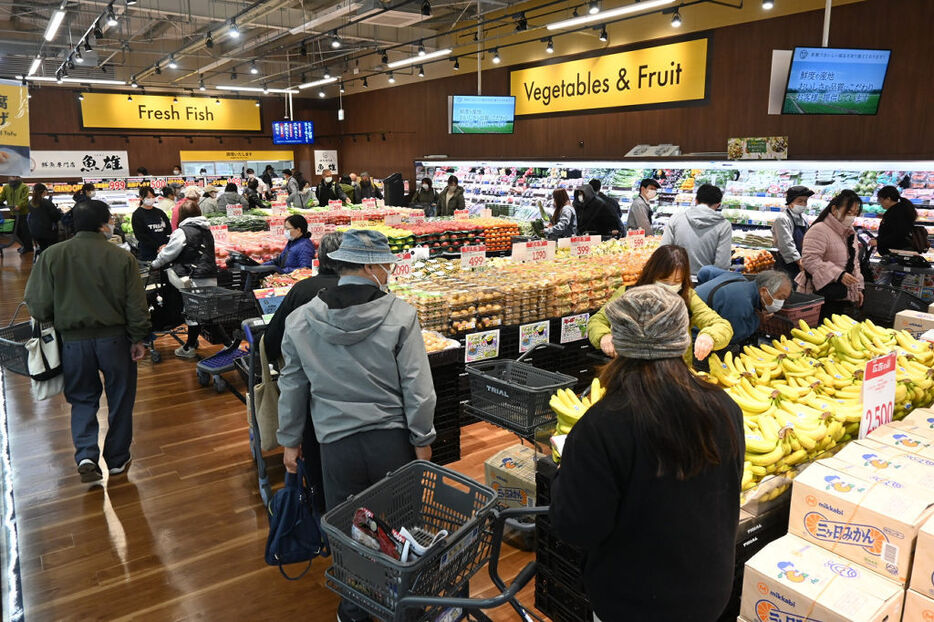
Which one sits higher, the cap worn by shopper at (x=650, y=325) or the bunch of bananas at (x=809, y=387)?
the cap worn by shopper at (x=650, y=325)

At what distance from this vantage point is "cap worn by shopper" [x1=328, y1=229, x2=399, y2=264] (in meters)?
2.65

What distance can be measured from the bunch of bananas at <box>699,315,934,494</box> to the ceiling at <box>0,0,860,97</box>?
666 cm

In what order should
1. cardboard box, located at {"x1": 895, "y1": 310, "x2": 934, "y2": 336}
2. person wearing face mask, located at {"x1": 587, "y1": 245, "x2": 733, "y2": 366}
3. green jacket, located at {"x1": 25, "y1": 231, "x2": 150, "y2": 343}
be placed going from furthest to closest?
1. cardboard box, located at {"x1": 895, "y1": 310, "x2": 934, "y2": 336}
2. green jacket, located at {"x1": 25, "y1": 231, "x2": 150, "y2": 343}
3. person wearing face mask, located at {"x1": 587, "y1": 245, "x2": 733, "y2": 366}

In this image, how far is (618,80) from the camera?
12125mm

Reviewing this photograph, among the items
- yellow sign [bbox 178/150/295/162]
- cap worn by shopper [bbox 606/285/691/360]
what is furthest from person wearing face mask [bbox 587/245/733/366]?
yellow sign [bbox 178/150/295/162]

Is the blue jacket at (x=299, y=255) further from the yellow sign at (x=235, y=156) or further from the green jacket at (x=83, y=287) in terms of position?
the yellow sign at (x=235, y=156)

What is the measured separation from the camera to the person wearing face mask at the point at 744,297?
4.14 m

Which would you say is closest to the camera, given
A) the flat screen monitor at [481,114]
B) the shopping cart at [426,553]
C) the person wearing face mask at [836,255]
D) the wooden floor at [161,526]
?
the shopping cart at [426,553]

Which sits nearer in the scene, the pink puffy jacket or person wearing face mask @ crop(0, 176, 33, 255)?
the pink puffy jacket

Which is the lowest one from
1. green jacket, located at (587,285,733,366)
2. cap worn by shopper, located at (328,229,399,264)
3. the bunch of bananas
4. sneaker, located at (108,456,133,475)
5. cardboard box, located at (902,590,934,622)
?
sneaker, located at (108,456,133,475)

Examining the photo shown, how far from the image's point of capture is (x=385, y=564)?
5.97ft

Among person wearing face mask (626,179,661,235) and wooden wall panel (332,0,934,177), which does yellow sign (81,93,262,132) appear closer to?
wooden wall panel (332,0,934,177)

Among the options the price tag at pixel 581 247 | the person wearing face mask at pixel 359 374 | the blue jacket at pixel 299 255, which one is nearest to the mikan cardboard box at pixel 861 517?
the person wearing face mask at pixel 359 374

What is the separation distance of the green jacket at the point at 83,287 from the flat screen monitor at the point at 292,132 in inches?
641
